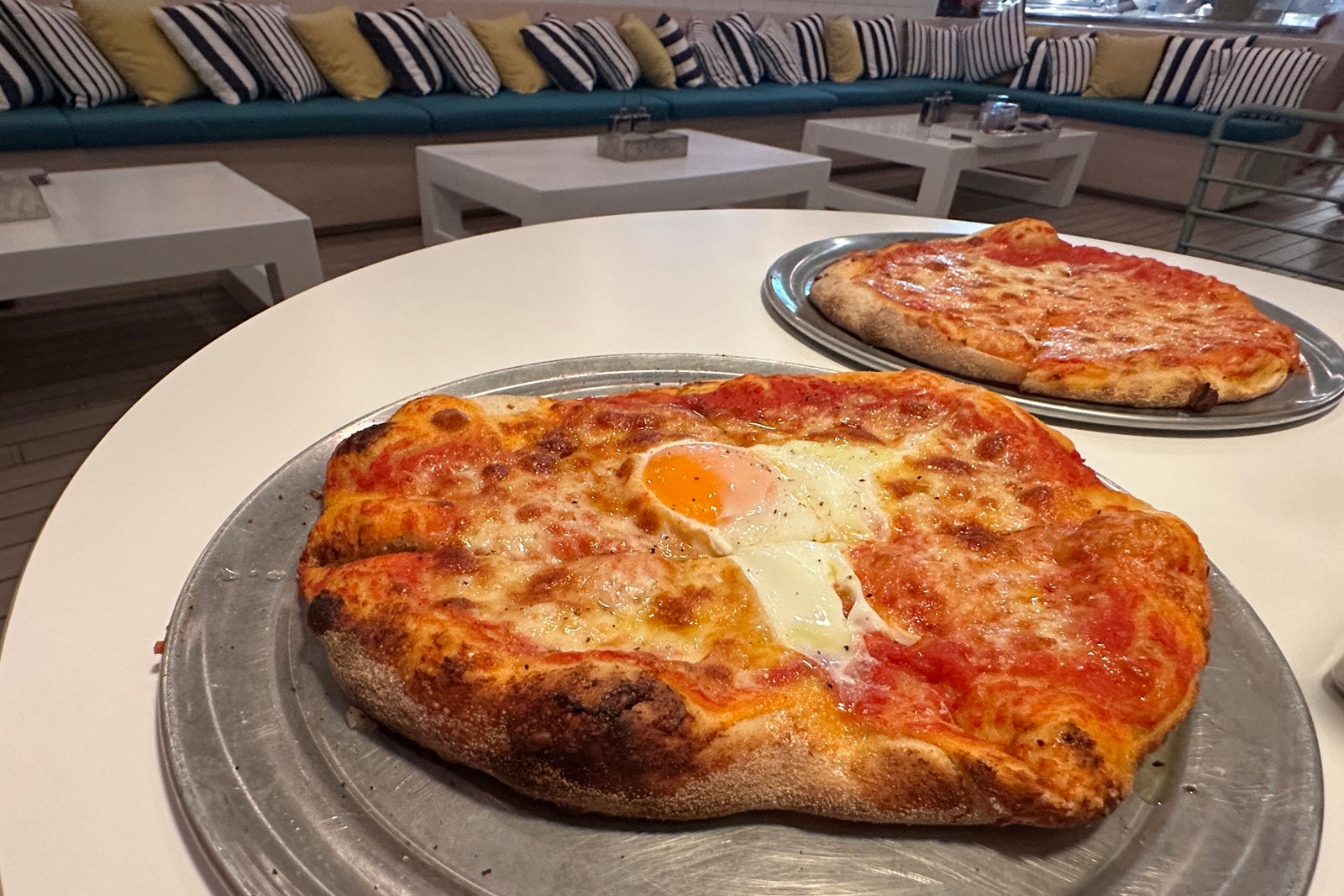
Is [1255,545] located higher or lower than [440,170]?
higher

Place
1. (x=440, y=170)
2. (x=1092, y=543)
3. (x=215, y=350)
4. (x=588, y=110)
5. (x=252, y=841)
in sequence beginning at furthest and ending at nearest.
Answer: (x=588, y=110)
(x=440, y=170)
(x=215, y=350)
(x=1092, y=543)
(x=252, y=841)

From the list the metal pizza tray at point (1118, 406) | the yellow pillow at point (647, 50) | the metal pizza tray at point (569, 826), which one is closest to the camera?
the metal pizza tray at point (569, 826)

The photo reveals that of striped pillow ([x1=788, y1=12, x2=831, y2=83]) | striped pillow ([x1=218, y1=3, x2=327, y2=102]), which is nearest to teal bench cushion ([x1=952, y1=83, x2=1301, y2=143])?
striped pillow ([x1=788, y1=12, x2=831, y2=83])

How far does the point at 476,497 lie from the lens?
0.93m

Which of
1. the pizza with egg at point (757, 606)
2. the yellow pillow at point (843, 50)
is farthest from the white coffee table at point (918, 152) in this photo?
the pizza with egg at point (757, 606)

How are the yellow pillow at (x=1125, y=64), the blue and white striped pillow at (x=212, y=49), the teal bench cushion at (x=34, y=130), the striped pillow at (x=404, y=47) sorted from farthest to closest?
the yellow pillow at (x=1125, y=64)
the striped pillow at (x=404, y=47)
the blue and white striped pillow at (x=212, y=49)
the teal bench cushion at (x=34, y=130)

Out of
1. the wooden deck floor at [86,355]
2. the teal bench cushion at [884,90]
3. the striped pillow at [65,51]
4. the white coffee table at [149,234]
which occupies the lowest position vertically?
the wooden deck floor at [86,355]

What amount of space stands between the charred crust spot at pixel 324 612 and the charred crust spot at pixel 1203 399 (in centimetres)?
132

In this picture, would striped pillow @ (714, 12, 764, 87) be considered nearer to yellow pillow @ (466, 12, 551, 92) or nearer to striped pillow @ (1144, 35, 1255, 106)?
yellow pillow @ (466, 12, 551, 92)

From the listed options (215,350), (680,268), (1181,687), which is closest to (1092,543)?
(1181,687)

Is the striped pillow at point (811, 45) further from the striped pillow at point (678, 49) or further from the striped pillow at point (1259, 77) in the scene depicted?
the striped pillow at point (1259, 77)

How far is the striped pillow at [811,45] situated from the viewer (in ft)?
27.0

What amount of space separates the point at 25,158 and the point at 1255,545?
5450mm

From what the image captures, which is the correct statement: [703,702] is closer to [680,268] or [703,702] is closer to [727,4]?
[680,268]
